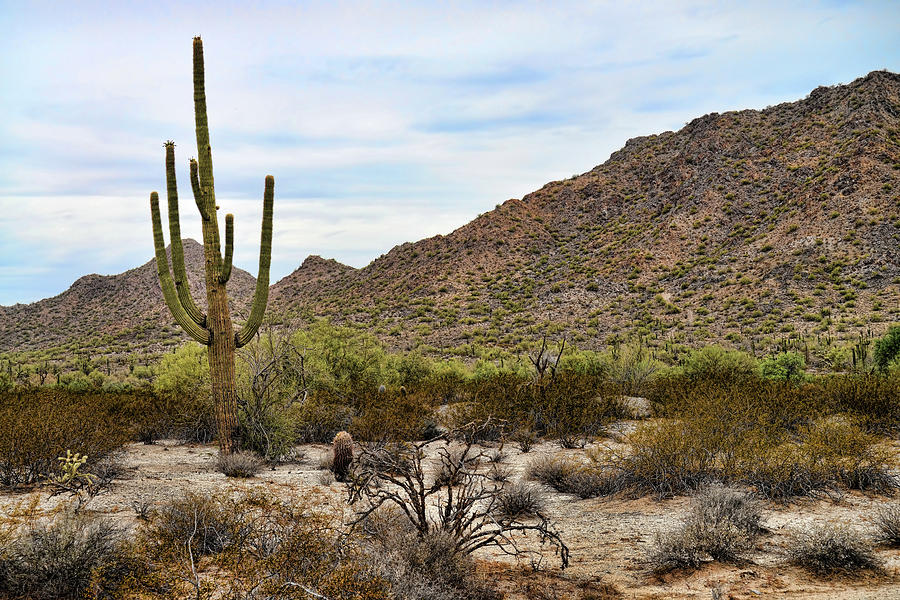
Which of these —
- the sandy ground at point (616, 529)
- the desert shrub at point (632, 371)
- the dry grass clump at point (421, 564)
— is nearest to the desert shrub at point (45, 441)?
the sandy ground at point (616, 529)

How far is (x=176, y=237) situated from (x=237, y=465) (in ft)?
15.3

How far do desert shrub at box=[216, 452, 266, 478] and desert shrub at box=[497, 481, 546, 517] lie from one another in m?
5.10

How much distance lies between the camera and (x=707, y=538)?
732cm

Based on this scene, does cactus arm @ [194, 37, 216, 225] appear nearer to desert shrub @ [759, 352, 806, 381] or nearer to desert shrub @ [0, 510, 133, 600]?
desert shrub @ [0, 510, 133, 600]

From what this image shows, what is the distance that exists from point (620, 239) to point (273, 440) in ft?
146

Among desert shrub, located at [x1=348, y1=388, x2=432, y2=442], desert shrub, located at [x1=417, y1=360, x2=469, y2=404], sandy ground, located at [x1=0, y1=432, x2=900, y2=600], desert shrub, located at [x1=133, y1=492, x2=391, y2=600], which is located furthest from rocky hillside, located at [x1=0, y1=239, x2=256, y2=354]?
desert shrub, located at [x1=133, y1=492, x2=391, y2=600]

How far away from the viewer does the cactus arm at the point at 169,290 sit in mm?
11962

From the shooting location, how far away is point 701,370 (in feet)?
86.2

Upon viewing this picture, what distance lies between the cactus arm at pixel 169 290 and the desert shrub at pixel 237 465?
231 cm

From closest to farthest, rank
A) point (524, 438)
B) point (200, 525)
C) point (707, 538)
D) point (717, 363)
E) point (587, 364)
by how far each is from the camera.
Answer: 1. point (200, 525)
2. point (707, 538)
3. point (524, 438)
4. point (717, 363)
5. point (587, 364)

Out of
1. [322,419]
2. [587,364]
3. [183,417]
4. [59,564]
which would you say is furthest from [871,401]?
[183,417]

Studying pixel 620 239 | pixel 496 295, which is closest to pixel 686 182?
pixel 620 239

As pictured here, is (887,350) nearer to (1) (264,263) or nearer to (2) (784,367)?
(2) (784,367)

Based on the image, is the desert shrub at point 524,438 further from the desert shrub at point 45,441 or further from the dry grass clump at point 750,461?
the desert shrub at point 45,441
